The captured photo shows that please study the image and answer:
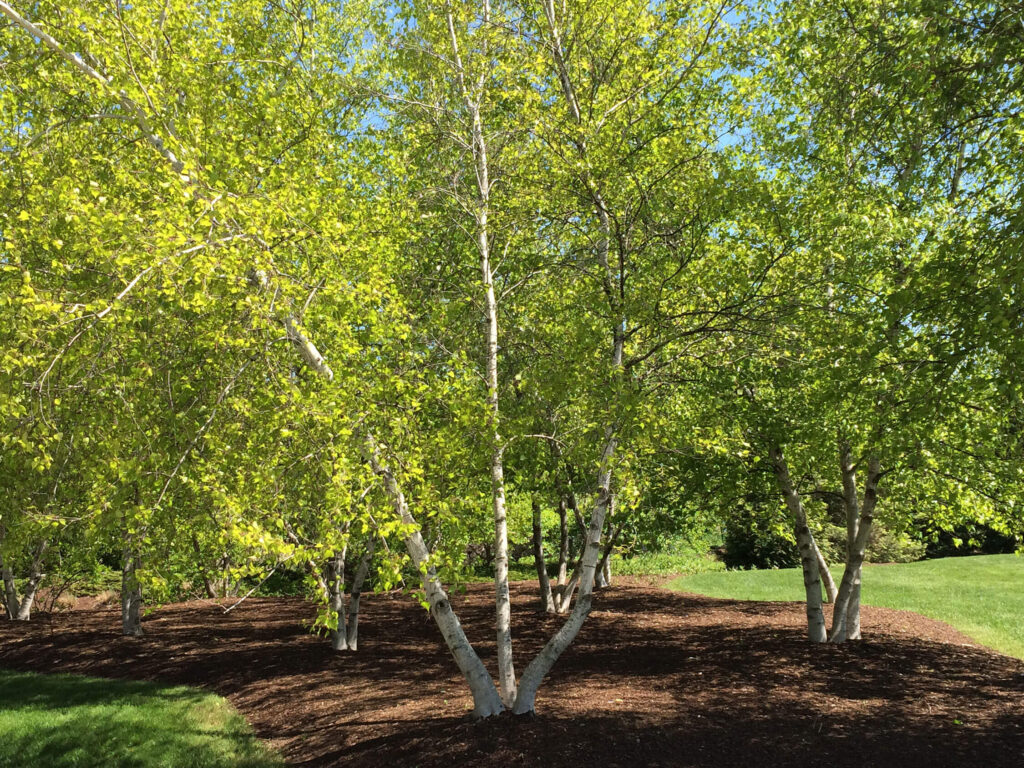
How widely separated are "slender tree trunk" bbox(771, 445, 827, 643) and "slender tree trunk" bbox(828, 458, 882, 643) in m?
0.25

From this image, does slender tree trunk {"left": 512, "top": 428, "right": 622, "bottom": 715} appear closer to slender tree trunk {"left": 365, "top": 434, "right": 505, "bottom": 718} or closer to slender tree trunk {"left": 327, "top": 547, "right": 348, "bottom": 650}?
slender tree trunk {"left": 365, "top": 434, "right": 505, "bottom": 718}

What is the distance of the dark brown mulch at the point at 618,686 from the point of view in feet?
19.0

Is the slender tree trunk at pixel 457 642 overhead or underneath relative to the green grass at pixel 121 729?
overhead

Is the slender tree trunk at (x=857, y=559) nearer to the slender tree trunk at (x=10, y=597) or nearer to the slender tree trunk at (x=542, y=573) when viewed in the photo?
the slender tree trunk at (x=542, y=573)

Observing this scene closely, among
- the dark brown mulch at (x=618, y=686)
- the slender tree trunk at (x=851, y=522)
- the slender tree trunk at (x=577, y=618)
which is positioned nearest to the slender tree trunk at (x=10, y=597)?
the dark brown mulch at (x=618, y=686)

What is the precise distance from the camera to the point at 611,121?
682 cm

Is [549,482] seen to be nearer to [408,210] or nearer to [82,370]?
[408,210]

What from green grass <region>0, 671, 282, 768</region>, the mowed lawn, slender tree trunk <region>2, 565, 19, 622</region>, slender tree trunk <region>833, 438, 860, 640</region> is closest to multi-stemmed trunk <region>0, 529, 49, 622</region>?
slender tree trunk <region>2, 565, 19, 622</region>

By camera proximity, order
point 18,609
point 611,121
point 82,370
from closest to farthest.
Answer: point 82,370, point 611,121, point 18,609

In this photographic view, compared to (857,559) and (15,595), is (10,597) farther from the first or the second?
(857,559)

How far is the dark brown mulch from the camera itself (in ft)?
19.0

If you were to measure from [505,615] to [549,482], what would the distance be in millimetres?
2332

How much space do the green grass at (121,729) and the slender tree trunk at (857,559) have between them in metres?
8.14

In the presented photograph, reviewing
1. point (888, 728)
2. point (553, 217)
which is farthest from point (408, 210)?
point (888, 728)
